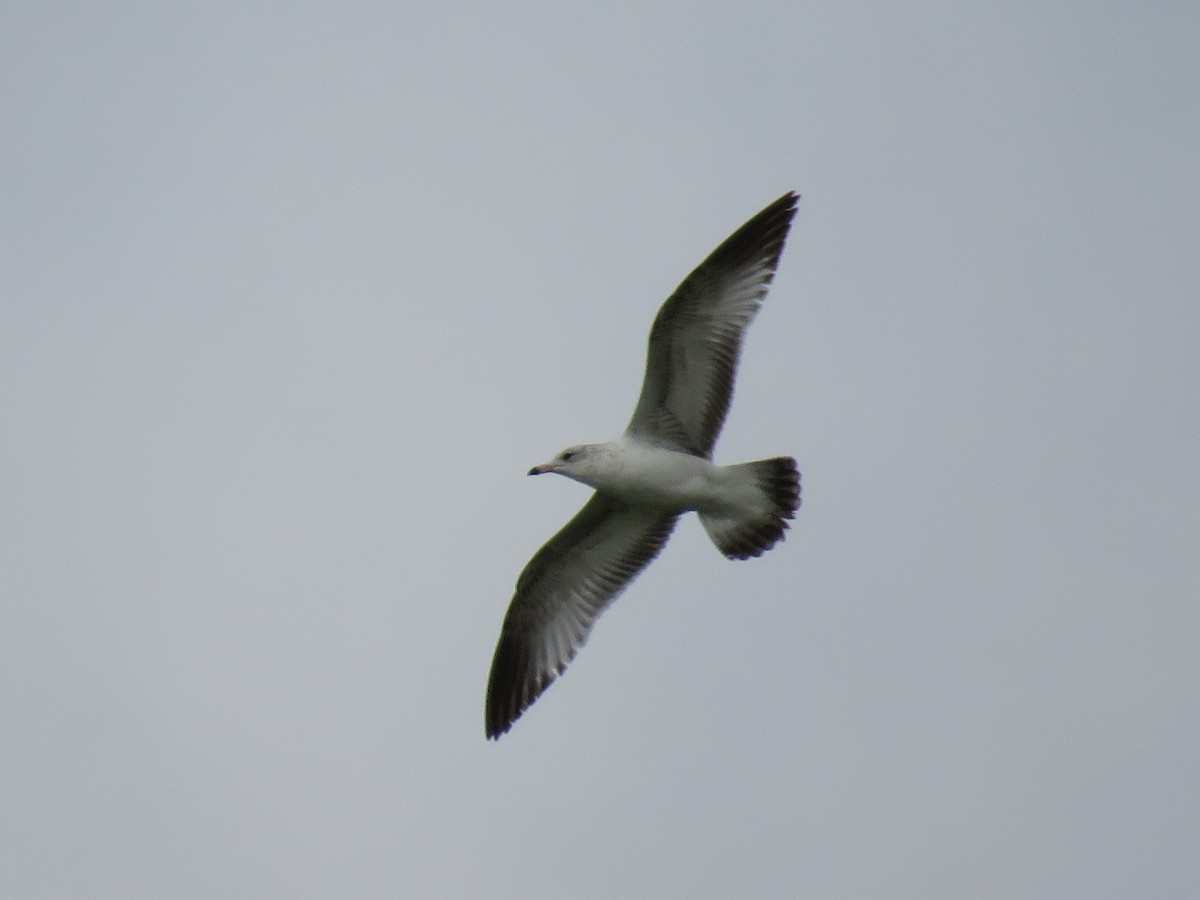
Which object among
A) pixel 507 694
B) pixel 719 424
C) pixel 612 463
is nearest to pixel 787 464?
pixel 719 424

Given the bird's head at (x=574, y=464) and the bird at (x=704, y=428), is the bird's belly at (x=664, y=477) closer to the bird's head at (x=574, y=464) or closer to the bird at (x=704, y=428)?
the bird at (x=704, y=428)

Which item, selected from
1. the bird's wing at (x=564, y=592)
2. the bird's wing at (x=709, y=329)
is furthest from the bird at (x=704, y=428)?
the bird's wing at (x=564, y=592)

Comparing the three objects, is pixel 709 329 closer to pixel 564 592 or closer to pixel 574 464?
pixel 574 464

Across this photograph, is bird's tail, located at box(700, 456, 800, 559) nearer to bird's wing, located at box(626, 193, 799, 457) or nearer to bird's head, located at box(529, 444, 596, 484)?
bird's wing, located at box(626, 193, 799, 457)

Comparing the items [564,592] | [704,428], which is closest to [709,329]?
[704,428]

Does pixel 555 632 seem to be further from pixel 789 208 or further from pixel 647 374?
pixel 789 208

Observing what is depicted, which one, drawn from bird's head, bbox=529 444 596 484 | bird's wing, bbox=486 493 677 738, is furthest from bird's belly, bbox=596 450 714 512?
bird's wing, bbox=486 493 677 738
